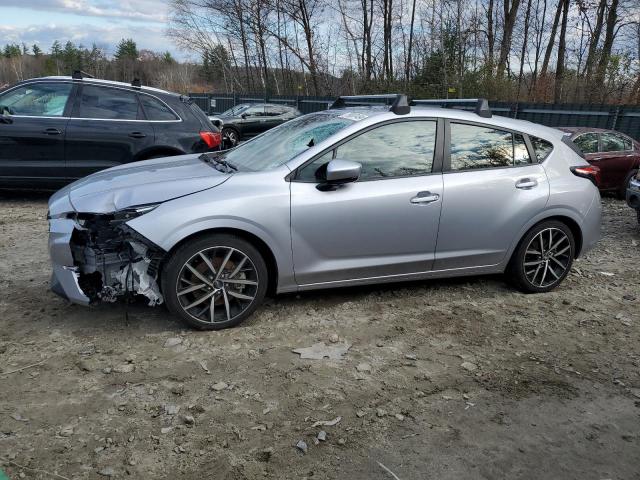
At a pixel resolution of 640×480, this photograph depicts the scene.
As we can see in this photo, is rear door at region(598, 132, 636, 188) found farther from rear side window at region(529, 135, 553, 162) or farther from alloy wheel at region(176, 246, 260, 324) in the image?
alloy wheel at region(176, 246, 260, 324)

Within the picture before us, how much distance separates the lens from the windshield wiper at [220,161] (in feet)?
14.6

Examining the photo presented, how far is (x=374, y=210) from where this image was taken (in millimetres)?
4242

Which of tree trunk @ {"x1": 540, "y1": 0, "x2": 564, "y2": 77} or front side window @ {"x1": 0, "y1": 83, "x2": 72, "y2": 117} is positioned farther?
tree trunk @ {"x1": 540, "y1": 0, "x2": 564, "y2": 77}

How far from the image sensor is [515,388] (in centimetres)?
348

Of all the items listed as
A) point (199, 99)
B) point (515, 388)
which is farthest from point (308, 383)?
point (199, 99)

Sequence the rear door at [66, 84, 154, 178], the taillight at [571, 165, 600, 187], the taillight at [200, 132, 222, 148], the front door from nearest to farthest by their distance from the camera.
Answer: the front door → the taillight at [571, 165, 600, 187] → the rear door at [66, 84, 154, 178] → the taillight at [200, 132, 222, 148]

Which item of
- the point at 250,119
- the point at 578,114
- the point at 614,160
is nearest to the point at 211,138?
the point at 614,160

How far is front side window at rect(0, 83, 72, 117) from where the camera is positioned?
7512 millimetres

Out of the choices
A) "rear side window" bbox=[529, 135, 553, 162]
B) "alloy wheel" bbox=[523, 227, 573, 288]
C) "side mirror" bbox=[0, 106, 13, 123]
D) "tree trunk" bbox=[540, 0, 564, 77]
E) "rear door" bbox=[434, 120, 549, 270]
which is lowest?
"alloy wheel" bbox=[523, 227, 573, 288]

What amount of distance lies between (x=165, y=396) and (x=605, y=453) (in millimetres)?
2419

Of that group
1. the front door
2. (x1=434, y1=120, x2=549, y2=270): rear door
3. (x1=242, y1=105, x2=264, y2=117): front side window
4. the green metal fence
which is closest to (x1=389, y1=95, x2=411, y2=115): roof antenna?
the front door

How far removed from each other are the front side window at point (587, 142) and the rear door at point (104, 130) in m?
8.23

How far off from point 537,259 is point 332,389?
8.54 feet

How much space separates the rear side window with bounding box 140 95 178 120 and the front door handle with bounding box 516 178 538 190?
5151 millimetres
